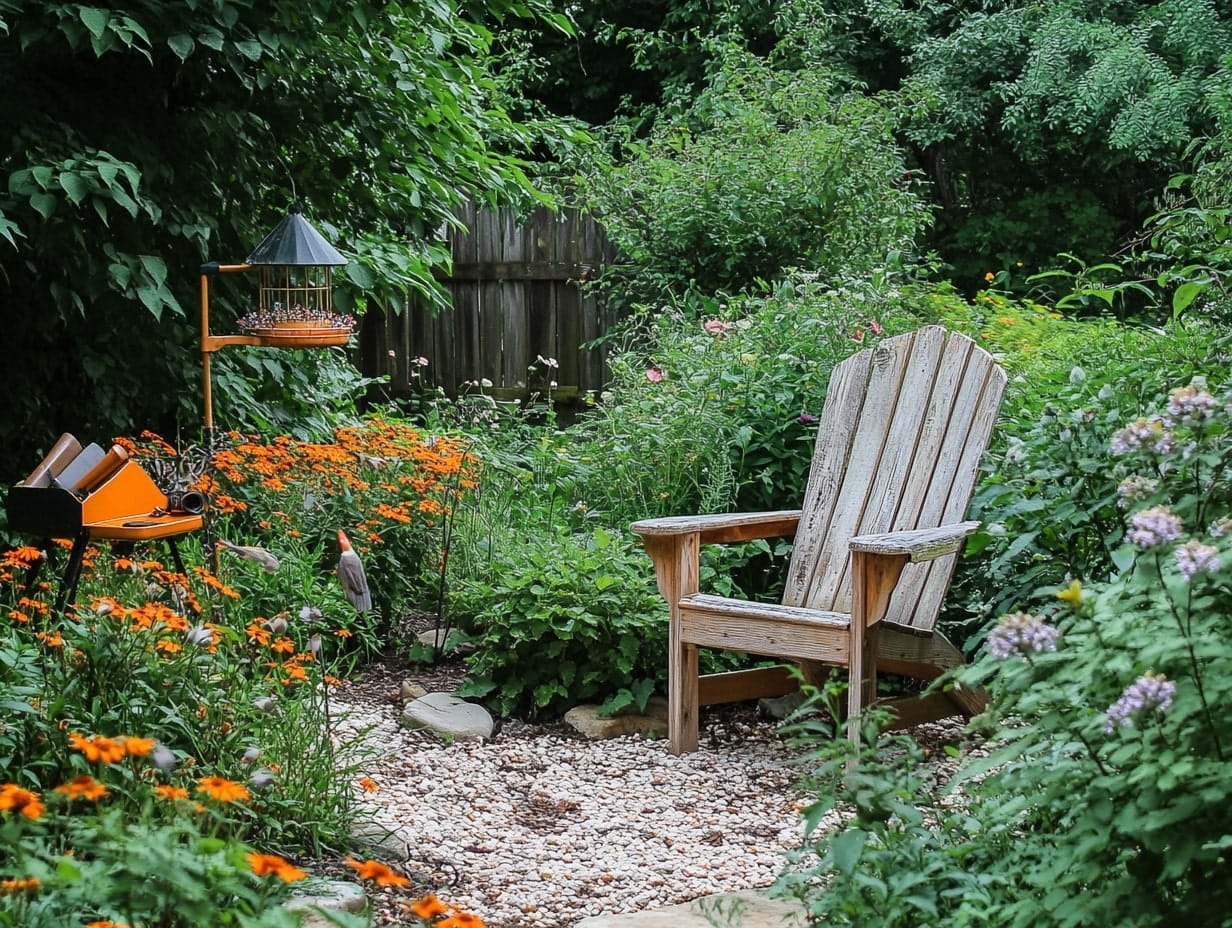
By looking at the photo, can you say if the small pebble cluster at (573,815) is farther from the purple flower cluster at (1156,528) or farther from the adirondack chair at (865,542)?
the purple flower cluster at (1156,528)

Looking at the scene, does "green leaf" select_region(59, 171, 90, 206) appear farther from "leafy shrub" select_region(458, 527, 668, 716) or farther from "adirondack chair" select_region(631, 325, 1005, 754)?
"adirondack chair" select_region(631, 325, 1005, 754)

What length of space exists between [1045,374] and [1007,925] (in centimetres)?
257

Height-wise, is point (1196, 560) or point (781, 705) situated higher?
point (1196, 560)

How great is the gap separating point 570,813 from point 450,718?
0.68 m

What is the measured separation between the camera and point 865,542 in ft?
11.1

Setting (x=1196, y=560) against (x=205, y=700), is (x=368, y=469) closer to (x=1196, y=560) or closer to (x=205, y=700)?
(x=205, y=700)

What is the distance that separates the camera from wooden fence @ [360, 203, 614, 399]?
8570 mm

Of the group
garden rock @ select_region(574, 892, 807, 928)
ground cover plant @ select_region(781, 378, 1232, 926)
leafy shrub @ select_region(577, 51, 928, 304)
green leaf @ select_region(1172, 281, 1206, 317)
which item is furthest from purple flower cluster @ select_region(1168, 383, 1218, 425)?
leafy shrub @ select_region(577, 51, 928, 304)

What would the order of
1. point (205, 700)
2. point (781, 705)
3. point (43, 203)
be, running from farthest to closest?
point (781, 705), point (43, 203), point (205, 700)

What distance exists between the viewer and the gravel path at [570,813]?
2939 mm

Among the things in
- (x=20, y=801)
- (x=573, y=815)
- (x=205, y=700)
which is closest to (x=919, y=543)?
(x=573, y=815)

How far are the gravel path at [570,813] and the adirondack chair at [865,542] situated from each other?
19cm

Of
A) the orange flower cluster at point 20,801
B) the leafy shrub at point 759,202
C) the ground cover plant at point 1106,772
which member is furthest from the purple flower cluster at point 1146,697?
the leafy shrub at point 759,202

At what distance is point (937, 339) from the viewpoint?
408 cm
